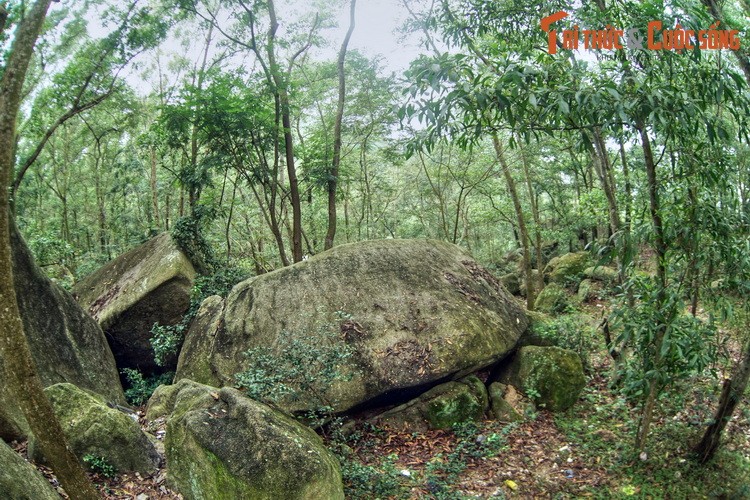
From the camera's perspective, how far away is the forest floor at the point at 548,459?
16.3 feet

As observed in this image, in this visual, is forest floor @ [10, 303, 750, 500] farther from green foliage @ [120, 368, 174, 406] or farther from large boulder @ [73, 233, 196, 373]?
large boulder @ [73, 233, 196, 373]

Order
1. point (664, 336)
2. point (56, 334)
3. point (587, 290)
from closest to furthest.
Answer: point (664, 336), point (56, 334), point (587, 290)

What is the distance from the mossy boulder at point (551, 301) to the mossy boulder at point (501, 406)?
245 inches

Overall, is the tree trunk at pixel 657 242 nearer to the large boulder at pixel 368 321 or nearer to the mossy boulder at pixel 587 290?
the large boulder at pixel 368 321

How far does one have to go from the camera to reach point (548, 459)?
5973 mm

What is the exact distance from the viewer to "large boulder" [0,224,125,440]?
643 centimetres

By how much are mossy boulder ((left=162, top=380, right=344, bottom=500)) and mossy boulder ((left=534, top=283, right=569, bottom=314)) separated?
10011mm

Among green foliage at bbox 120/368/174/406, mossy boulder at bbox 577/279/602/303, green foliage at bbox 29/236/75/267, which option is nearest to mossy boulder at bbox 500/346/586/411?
green foliage at bbox 120/368/174/406

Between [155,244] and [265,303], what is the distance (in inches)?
176

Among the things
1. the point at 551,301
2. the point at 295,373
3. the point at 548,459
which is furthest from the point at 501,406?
the point at 551,301

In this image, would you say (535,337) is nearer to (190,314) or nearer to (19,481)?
(190,314)

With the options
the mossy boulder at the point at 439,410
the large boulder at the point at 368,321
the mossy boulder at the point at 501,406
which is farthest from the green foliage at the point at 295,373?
the mossy boulder at the point at 501,406

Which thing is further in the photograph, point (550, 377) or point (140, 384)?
point (140, 384)

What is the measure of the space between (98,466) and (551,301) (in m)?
11.9
